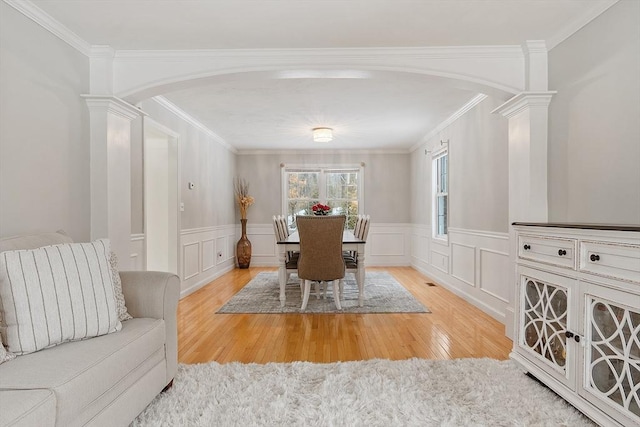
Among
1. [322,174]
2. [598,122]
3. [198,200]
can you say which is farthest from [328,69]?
[322,174]

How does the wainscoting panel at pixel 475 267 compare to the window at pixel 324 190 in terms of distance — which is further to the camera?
the window at pixel 324 190

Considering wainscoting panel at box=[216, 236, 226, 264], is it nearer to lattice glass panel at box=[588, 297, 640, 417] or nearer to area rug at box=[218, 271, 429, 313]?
area rug at box=[218, 271, 429, 313]

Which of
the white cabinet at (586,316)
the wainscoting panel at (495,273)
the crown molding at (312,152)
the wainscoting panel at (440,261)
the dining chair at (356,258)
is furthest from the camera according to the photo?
the crown molding at (312,152)

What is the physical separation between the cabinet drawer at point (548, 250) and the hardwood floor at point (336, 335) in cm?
88

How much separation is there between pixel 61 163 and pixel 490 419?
3124mm

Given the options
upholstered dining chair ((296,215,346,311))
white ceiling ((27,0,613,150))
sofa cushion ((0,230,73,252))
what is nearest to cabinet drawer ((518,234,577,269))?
white ceiling ((27,0,613,150))

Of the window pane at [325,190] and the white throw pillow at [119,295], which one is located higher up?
the window pane at [325,190]

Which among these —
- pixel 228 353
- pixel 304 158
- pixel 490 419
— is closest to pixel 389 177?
pixel 304 158

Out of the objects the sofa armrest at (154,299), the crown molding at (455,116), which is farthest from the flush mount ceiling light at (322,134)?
the sofa armrest at (154,299)

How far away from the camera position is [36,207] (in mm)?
2365

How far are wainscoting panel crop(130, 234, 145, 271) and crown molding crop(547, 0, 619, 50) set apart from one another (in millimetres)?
4007

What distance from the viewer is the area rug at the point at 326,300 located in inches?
157

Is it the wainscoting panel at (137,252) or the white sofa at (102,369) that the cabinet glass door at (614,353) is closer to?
the white sofa at (102,369)

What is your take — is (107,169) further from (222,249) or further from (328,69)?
(222,249)
